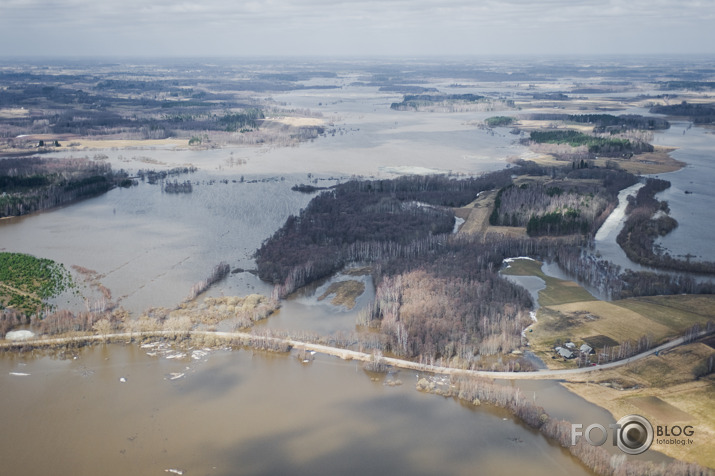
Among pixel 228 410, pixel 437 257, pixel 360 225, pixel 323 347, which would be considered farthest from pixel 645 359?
pixel 360 225

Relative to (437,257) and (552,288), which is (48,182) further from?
(552,288)

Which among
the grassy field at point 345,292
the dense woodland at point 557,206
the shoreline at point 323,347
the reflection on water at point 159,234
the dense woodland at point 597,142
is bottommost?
the shoreline at point 323,347

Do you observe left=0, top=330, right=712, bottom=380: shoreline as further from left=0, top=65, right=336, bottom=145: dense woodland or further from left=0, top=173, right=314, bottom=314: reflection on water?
left=0, top=65, right=336, bottom=145: dense woodland

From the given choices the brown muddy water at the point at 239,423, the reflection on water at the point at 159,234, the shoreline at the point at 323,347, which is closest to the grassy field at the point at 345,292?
the reflection on water at the point at 159,234

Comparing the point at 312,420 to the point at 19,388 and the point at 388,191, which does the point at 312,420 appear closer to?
the point at 19,388

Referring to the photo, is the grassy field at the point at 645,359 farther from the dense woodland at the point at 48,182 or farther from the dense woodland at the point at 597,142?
the dense woodland at the point at 597,142

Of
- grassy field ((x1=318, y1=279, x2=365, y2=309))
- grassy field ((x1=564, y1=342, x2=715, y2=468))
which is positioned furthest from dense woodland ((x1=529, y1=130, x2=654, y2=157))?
grassy field ((x1=564, y1=342, x2=715, y2=468))

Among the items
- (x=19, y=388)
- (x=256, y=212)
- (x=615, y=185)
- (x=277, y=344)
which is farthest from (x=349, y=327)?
(x=615, y=185)
